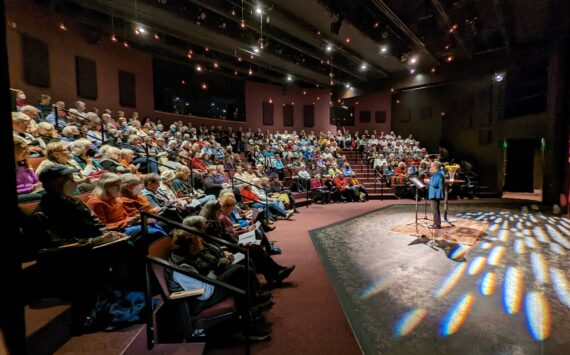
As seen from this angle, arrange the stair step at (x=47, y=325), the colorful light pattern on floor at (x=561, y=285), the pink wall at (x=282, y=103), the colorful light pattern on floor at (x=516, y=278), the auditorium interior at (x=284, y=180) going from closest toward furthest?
1. the stair step at (x=47, y=325)
2. the auditorium interior at (x=284, y=180)
3. the colorful light pattern on floor at (x=516, y=278)
4. the colorful light pattern on floor at (x=561, y=285)
5. the pink wall at (x=282, y=103)

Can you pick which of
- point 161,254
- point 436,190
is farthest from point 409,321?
point 436,190

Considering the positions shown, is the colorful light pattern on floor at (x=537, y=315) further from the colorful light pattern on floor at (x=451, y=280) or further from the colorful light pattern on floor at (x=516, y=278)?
the colorful light pattern on floor at (x=451, y=280)

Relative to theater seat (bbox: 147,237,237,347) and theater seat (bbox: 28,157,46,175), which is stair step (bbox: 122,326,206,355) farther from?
theater seat (bbox: 28,157,46,175)

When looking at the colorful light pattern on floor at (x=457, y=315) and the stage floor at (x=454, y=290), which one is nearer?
the stage floor at (x=454, y=290)

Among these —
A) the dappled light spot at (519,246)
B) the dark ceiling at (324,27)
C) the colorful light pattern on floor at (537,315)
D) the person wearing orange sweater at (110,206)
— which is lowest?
the colorful light pattern on floor at (537,315)

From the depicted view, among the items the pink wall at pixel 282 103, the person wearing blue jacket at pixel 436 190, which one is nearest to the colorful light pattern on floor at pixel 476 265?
the person wearing blue jacket at pixel 436 190

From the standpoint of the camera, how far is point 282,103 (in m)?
16.9

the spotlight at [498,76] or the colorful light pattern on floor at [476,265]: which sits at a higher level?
the spotlight at [498,76]

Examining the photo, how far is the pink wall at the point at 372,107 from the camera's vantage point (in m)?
18.0

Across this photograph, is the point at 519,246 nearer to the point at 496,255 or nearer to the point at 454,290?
the point at 496,255

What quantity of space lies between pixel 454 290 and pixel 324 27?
30.0 feet

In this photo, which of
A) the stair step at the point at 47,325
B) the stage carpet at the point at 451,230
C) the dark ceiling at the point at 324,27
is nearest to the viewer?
the stair step at the point at 47,325

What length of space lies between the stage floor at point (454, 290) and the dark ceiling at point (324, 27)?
601 centimetres

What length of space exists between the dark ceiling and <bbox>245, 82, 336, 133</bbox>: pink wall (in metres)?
2.92
